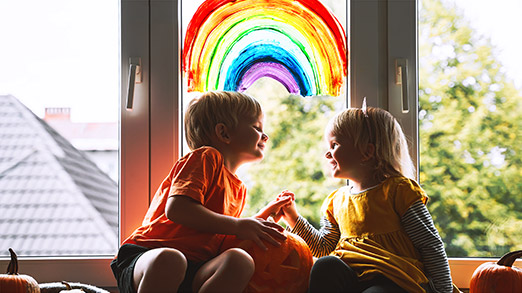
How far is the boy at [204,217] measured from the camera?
3.56 feet

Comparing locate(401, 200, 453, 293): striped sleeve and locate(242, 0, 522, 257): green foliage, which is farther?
locate(242, 0, 522, 257): green foliage

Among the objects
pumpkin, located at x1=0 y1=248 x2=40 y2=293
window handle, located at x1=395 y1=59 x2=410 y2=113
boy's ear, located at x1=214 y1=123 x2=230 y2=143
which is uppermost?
window handle, located at x1=395 y1=59 x2=410 y2=113

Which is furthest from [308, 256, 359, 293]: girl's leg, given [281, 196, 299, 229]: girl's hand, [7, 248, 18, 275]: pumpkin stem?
[7, 248, 18, 275]: pumpkin stem

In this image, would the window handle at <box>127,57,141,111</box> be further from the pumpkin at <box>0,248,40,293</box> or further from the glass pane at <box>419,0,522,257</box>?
the glass pane at <box>419,0,522,257</box>

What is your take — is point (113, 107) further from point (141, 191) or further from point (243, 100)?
point (243, 100)

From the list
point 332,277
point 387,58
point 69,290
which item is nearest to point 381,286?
point 332,277

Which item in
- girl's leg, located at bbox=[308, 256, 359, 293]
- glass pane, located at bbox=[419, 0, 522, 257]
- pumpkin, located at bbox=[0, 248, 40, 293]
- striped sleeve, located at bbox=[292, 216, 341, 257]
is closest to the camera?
girl's leg, located at bbox=[308, 256, 359, 293]

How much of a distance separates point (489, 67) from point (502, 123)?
7.1 inches

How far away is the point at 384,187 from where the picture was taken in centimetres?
135

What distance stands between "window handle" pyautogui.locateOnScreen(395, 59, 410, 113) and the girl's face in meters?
0.22

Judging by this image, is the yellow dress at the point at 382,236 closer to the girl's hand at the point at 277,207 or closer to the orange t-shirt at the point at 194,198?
the girl's hand at the point at 277,207

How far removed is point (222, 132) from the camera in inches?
54.9

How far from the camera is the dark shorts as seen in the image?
3.78 ft

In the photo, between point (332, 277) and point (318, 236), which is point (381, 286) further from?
point (318, 236)
